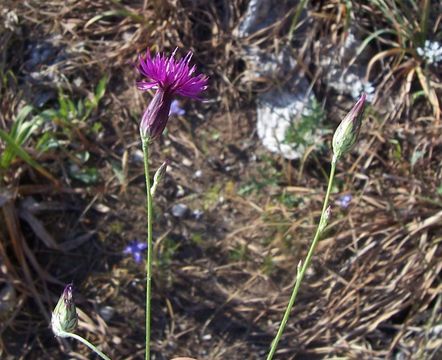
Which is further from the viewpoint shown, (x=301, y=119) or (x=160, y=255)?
(x=301, y=119)

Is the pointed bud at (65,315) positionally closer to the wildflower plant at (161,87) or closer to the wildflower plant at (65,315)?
the wildflower plant at (65,315)

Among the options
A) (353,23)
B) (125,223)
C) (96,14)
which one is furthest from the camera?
(96,14)

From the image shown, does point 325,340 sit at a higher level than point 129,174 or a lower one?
lower

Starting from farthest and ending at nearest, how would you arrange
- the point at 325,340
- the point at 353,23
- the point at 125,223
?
the point at 353,23
the point at 125,223
the point at 325,340

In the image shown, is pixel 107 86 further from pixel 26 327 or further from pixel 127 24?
pixel 26 327

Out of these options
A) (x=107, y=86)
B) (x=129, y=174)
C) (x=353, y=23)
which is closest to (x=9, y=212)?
(x=129, y=174)

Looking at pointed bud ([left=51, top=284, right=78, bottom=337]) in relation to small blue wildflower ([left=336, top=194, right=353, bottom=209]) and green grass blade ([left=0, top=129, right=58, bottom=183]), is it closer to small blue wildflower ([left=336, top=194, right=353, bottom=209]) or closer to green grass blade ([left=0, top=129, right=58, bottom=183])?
green grass blade ([left=0, top=129, right=58, bottom=183])

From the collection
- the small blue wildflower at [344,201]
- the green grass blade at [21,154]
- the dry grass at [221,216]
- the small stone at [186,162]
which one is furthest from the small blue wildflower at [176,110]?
the small blue wildflower at [344,201]

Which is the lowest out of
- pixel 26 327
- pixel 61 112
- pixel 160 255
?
pixel 26 327
